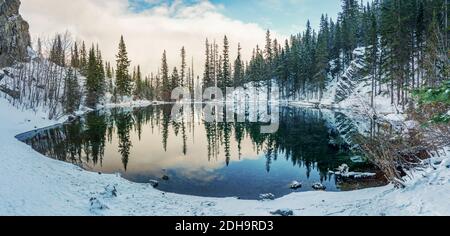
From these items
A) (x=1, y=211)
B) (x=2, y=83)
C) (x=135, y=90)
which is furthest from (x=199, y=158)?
(x=135, y=90)

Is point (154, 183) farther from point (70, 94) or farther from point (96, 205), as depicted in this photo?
point (70, 94)

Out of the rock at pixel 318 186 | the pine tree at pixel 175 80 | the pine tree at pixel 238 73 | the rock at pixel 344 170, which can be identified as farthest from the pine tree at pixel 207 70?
the rock at pixel 318 186

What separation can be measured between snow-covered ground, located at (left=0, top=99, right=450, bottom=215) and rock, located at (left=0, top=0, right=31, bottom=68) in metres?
40.0

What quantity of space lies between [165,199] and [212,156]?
10.6 m

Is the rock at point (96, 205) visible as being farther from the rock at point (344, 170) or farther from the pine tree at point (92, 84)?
the pine tree at point (92, 84)

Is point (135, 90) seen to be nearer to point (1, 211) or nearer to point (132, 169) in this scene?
point (132, 169)

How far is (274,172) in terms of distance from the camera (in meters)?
18.2

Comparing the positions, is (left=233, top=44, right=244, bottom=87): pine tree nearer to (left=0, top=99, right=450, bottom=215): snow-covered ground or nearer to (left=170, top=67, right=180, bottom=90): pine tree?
(left=170, top=67, right=180, bottom=90): pine tree

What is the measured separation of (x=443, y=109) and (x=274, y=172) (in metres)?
8.86

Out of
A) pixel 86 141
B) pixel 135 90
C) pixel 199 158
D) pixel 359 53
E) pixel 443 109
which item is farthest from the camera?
pixel 135 90

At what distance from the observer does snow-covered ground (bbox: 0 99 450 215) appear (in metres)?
9.25

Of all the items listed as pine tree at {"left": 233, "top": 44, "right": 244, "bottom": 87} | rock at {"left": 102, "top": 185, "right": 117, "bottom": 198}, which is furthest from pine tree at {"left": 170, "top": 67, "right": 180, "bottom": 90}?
rock at {"left": 102, "top": 185, "right": 117, "bottom": 198}

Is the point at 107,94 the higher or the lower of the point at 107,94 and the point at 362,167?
the higher

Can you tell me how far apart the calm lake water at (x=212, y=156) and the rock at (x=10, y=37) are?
1950cm
